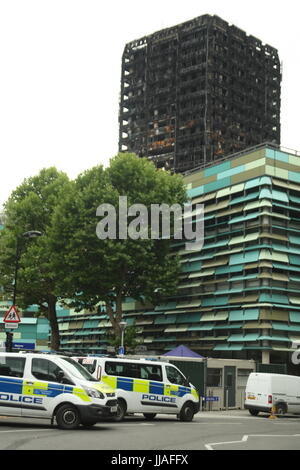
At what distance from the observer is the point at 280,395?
30.6 meters

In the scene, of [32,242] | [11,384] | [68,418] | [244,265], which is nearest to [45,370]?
[11,384]

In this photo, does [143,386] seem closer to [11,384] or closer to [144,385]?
[144,385]

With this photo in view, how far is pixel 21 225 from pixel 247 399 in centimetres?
2517

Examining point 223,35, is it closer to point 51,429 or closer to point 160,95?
point 160,95

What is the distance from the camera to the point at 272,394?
3028 centimetres

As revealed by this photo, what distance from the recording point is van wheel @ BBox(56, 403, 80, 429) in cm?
1727

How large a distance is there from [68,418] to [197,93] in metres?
93.3

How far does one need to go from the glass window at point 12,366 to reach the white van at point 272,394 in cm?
1526

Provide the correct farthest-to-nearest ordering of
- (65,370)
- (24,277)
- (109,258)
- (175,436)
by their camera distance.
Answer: (24,277)
(109,258)
(65,370)
(175,436)

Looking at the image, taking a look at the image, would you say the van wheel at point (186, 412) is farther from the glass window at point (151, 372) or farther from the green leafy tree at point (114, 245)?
the green leafy tree at point (114, 245)

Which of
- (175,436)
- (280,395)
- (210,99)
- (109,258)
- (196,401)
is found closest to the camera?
(175,436)

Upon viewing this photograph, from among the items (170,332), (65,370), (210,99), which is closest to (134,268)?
(170,332)

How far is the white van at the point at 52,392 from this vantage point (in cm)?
1730

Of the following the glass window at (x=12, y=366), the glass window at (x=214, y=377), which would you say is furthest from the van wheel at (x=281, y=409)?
the glass window at (x=12, y=366)
